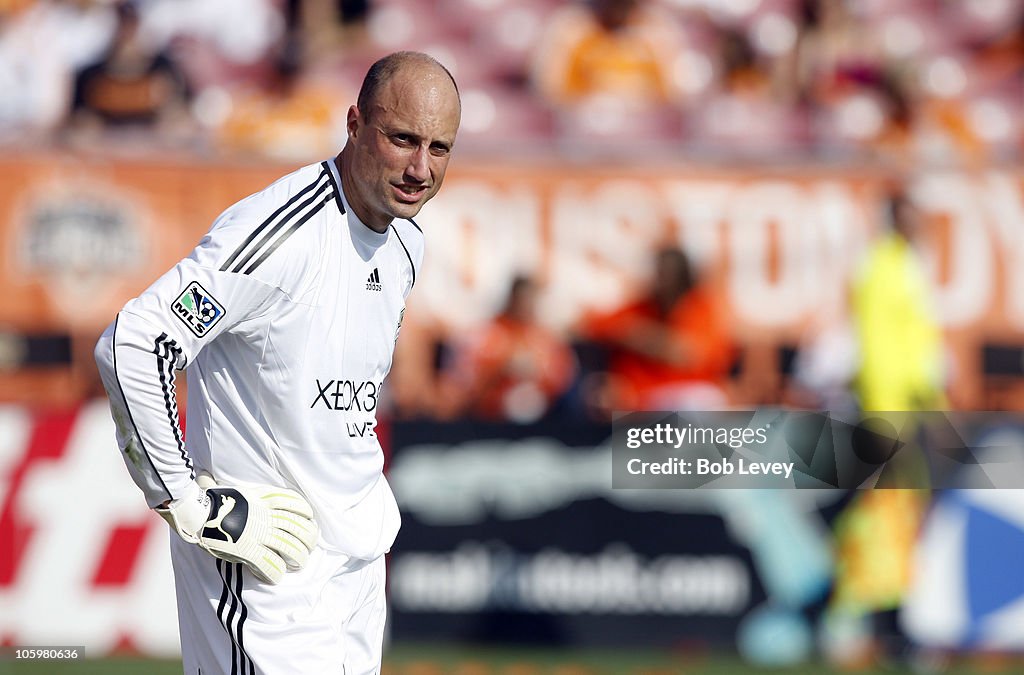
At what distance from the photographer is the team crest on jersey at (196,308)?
3.12m

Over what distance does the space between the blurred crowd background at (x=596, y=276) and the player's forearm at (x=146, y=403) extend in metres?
3.53

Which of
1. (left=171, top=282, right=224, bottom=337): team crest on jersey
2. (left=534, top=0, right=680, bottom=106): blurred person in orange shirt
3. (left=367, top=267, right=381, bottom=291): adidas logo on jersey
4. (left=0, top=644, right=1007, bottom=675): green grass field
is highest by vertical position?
(left=534, top=0, right=680, bottom=106): blurred person in orange shirt

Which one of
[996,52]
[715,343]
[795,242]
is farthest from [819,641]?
[996,52]

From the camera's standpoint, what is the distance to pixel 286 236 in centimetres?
328

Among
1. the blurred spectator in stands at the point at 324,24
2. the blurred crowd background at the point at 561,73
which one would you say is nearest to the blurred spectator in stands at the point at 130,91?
the blurred crowd background at the point at 561,73

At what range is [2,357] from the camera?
8586mm

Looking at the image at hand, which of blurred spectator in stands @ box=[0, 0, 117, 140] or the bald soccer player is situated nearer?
the bald soccer player

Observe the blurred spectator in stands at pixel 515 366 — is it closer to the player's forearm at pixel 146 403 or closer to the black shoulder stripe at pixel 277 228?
the black shoulder stripe at pixel 277 228

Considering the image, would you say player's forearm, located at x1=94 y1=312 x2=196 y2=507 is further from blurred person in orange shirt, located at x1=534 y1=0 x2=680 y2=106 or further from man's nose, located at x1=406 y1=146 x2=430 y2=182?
blurred person in orange shirt, located at x1=534 y1=0 x2=680 y2=106

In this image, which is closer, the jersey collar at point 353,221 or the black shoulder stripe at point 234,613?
the black shoulder stripe at point 234,613

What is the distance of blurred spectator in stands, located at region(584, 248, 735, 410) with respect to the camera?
8.15m

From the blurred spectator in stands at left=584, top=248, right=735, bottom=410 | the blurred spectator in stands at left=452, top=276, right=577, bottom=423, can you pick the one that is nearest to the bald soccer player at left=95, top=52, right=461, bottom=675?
the blurred spectator in stands at left=452, top=276, right=577, bottom=423

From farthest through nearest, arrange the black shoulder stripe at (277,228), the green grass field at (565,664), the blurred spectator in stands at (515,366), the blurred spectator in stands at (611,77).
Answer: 1. the blurred spectator in stands at (611,77)
2. the blurred spectator in stands at (515,366)
3. the green grass field at (565,664)
4. the black shoulder stripe at (277,228)

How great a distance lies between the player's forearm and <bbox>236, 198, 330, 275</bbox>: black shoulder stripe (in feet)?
0.92
